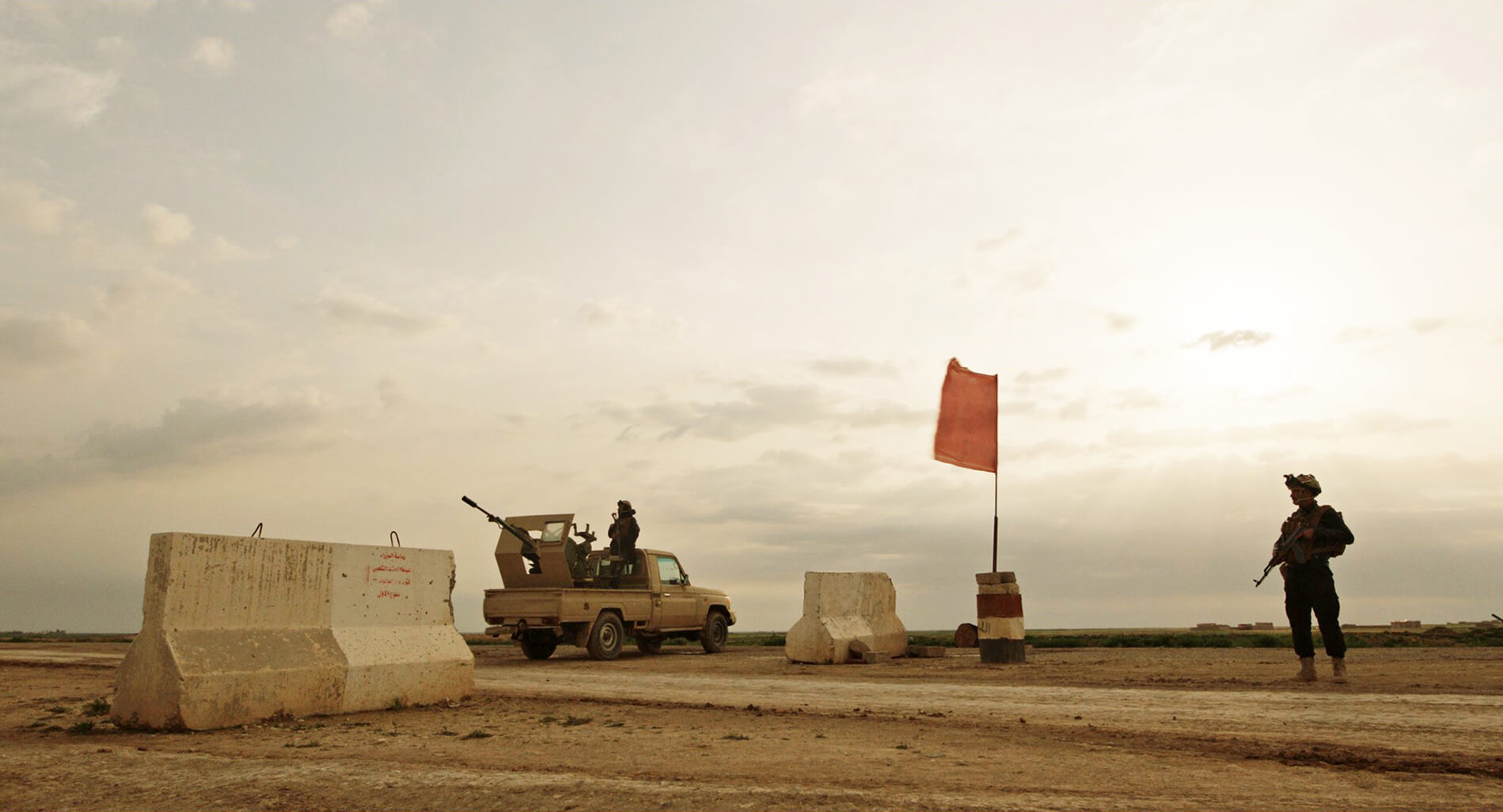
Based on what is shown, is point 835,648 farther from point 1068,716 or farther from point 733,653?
point 1068,716

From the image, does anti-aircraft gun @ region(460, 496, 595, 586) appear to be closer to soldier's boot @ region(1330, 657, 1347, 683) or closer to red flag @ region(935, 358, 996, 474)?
red flag @ region(935, 358, 996, 474)

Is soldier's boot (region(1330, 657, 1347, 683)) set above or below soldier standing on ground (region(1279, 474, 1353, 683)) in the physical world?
below

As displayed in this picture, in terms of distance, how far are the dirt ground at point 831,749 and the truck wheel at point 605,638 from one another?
5629mm

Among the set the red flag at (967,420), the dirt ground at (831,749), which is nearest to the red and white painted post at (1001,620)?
the red flag at (967,420)

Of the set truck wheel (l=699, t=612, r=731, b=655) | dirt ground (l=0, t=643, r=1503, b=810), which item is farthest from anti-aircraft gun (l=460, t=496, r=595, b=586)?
dirt ground (l=0, t=643, r=1503, b=810)

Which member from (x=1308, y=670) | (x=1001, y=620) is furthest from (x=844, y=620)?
(x=1308, y=670)

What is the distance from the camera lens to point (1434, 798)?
453cm

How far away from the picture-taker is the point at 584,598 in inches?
651

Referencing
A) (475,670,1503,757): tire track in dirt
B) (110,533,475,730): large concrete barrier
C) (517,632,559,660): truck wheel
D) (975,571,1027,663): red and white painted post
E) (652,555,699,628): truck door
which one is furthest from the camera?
(652,555,699,628): truck door

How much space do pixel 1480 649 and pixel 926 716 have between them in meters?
12.1

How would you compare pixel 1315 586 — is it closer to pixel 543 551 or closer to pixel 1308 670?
pixel 1308 670

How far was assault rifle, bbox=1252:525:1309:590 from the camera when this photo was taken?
1005 cm

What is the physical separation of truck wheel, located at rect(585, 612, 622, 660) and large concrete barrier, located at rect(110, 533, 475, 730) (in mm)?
7249

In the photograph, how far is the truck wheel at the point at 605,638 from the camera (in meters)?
16.8
